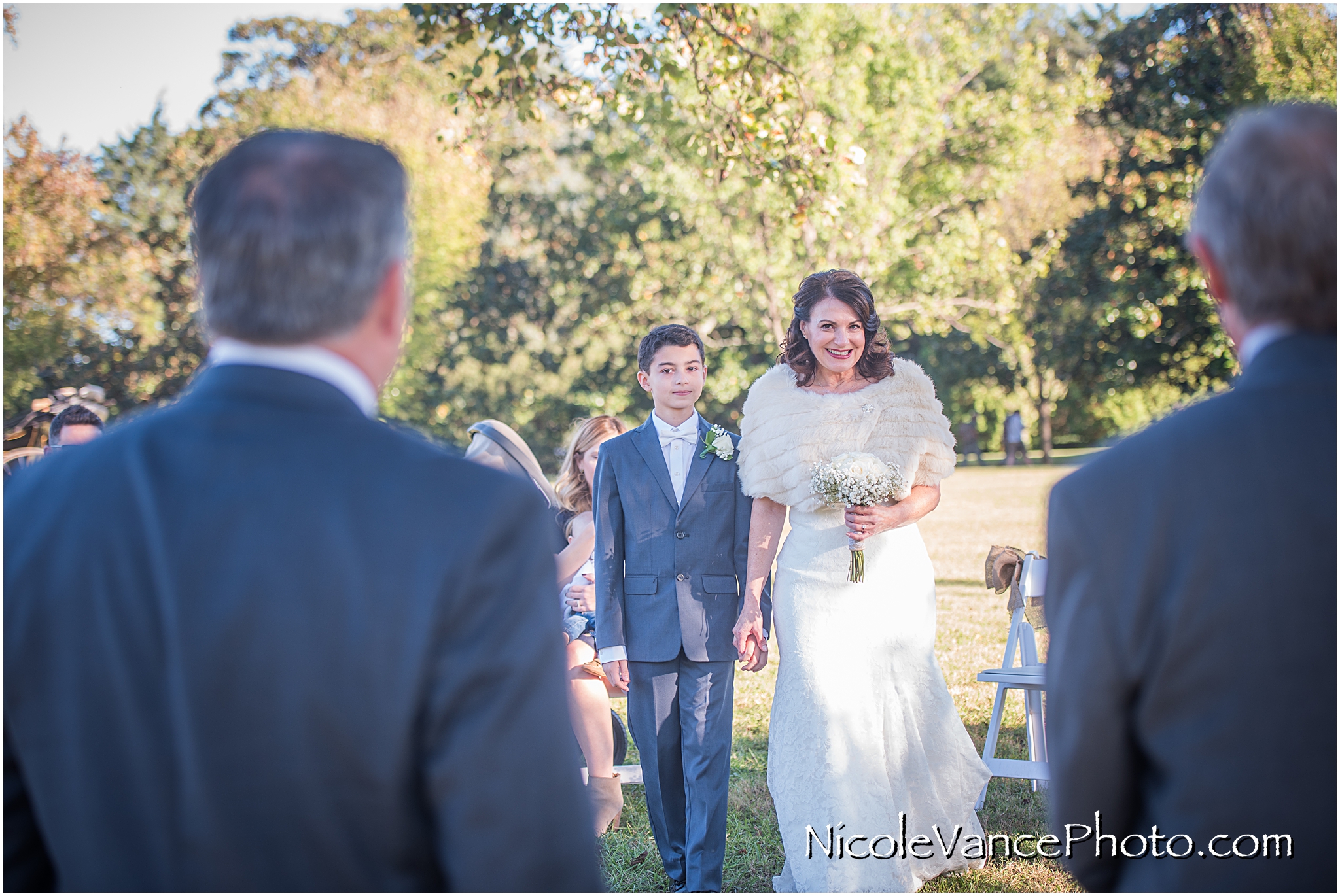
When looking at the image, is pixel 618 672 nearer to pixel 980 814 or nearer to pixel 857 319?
pixel 857 319

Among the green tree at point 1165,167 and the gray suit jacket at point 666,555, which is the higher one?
the green tree at point 1165,167

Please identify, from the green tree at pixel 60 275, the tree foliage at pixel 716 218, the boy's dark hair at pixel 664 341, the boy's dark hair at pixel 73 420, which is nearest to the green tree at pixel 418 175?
the tree foliage at pixel 716 218

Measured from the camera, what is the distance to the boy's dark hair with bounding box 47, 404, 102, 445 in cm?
671

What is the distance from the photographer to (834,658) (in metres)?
4.30

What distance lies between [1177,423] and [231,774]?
61.0 inches

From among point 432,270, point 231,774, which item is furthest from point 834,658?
point 432,270

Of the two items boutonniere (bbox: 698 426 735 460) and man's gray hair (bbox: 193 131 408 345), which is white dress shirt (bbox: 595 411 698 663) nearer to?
boutonniere (bbox: 698 426 735 460)

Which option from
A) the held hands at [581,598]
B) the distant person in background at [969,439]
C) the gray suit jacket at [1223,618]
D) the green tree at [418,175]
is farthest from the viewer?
the distant person in background at [969,439]

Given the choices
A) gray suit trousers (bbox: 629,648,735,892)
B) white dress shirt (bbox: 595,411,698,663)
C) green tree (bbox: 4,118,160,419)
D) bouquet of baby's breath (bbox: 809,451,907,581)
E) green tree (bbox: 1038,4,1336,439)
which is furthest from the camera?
green tree (bbox: 4,118,160,419)

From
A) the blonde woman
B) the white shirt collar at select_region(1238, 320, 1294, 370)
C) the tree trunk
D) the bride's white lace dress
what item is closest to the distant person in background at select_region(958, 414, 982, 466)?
the tree trunk

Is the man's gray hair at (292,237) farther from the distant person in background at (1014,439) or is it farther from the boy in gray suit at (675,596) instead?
the distant person in background at (1014,439)

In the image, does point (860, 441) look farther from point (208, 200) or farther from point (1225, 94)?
point (1225, 94)

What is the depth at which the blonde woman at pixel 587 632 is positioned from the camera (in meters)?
5.40

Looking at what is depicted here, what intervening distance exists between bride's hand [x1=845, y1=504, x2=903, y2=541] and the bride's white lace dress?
13cm
